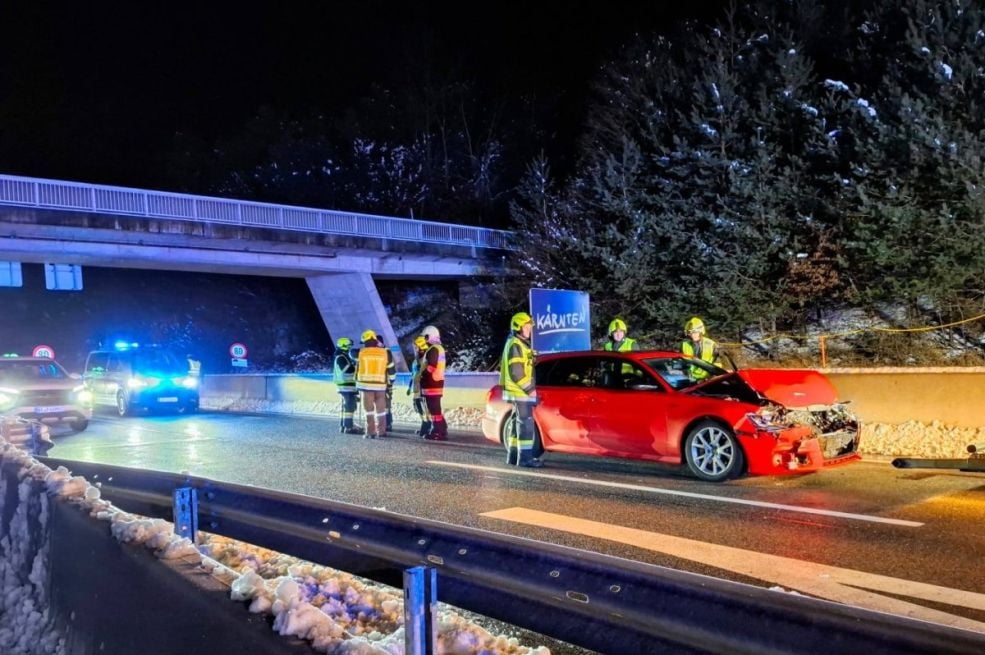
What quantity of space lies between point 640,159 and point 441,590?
20.5 metres

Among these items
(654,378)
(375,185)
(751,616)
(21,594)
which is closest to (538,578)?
(751,616)

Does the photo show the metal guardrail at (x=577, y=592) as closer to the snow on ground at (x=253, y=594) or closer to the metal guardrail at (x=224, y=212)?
the snow on ground at (x=253, y=594)

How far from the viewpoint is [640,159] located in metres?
22.5

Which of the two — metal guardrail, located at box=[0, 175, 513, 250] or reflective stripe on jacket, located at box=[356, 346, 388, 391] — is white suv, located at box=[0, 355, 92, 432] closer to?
reflective stripe on jacket, located at box=[356, 346, 388, 391]

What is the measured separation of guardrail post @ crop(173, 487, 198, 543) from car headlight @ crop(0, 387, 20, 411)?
37.8 feet

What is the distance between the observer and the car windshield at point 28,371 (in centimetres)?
1453

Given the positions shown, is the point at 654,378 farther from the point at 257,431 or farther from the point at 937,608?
the point at 257,431


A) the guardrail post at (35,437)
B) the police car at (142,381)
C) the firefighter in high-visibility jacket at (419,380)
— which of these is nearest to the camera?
the guardrail post at (35,437)

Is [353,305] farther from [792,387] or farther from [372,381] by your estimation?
[792,387]

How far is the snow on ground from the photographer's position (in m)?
2.82

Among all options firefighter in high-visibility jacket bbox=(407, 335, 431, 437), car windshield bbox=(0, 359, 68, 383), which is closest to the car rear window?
car windshield bbox=(0, 359, 68, 383)

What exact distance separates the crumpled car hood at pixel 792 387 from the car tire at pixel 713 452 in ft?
2.04

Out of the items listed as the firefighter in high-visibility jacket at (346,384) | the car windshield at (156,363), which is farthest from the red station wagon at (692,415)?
the car windshield at (156,363)

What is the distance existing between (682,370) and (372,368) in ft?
19.7
